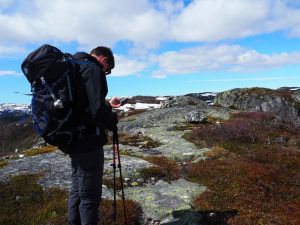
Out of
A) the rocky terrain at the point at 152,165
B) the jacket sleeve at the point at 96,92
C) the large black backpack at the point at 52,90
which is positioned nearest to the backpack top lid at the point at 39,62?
the large black backpack at the point at 52,90

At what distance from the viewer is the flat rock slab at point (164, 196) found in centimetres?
1256

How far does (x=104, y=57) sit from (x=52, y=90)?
A: 1489 mm

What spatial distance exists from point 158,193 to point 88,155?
615cm

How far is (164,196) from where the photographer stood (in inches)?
549

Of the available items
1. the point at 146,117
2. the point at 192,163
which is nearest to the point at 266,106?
the point at 146,117

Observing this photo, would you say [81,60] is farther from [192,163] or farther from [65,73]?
[192,163]

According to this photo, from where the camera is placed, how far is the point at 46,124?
8.22m

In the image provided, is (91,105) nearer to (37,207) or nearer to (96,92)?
(96,92)

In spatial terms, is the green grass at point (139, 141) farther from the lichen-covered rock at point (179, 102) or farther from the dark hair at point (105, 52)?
the lichen-covered rock at point (179, 102)

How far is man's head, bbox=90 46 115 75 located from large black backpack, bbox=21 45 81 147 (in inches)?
32.0

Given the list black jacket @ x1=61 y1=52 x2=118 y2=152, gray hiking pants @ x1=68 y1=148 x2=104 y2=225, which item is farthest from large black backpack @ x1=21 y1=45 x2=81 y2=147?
gray hiking pants @ x1=68 y1=148 x2=104 y2=225

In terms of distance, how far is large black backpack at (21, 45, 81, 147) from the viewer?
8133mm

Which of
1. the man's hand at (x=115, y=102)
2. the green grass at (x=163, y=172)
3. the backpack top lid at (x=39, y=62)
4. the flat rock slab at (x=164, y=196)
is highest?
the backpack top lid at (x=39, y=62)

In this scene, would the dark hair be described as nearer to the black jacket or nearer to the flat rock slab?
the black jacket
